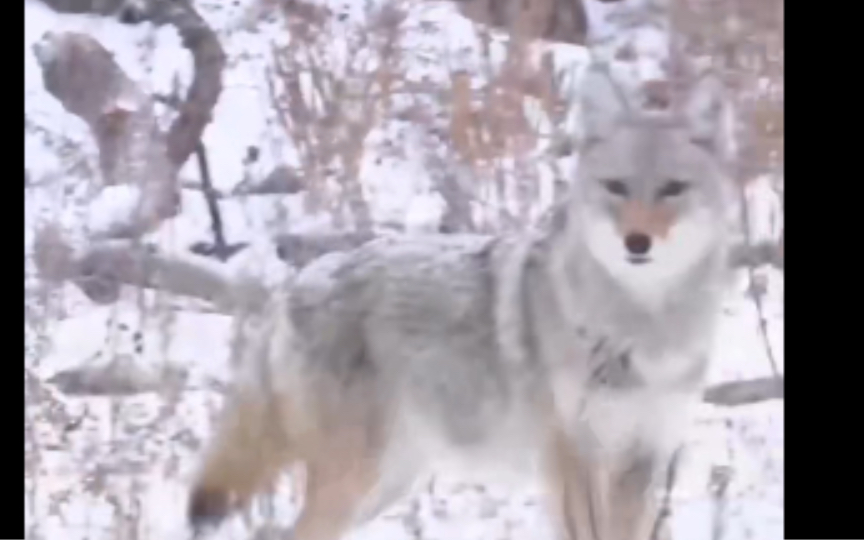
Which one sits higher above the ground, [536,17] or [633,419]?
[536,17]

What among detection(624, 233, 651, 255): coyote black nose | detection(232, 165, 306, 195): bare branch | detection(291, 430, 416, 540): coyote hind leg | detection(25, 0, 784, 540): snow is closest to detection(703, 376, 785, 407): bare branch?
detection(25, 0, 784, 540): snow

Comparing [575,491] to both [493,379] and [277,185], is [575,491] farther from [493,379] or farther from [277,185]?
[277,185]

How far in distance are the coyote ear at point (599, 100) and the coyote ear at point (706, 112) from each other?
105 mm

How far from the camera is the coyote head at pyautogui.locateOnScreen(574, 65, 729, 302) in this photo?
155 cm

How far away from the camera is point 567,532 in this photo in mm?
1607

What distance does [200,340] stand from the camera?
1.61 metres

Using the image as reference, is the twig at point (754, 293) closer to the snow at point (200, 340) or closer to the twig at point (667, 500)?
the snow at point (200, 340)

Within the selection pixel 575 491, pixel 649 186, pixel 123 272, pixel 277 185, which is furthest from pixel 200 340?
pixel 649 186

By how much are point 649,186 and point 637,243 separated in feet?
0.29

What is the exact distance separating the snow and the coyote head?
8 cm

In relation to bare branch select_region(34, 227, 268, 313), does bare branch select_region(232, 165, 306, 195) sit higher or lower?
higher

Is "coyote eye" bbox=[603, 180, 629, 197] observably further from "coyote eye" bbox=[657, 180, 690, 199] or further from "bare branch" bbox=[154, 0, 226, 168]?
"bare branch" bbox=[154, 0, 226, 168]

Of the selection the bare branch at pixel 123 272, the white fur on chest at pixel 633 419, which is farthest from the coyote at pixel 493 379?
the bare branch at pixel 123 272
